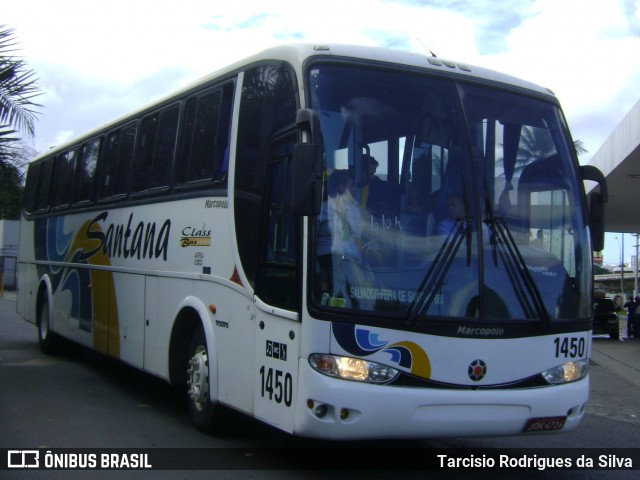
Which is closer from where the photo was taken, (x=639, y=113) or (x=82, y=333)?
(x=82, y=333)

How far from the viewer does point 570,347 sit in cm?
678

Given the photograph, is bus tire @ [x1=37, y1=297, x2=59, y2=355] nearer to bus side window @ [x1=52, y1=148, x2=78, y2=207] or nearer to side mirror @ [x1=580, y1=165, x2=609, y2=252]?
bus side window @ [x1=52, y1=148, x2=78, y2=207]

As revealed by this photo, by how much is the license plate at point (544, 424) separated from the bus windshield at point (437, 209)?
74cm

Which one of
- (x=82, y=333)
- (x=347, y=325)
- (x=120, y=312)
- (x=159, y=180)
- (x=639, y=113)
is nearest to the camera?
(x=347, y=325)

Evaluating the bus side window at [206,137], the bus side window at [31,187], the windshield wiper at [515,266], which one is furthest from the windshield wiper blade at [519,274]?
the bus side window at [31,187]

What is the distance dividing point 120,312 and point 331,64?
17.2ft

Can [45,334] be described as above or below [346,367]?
below

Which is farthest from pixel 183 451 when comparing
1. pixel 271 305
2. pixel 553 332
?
pixel 553 332

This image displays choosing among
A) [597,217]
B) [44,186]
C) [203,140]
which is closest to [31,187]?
[44,186]

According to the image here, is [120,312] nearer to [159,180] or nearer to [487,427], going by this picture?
[159,180]

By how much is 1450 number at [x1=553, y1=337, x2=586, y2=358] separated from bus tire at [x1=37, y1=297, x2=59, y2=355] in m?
9.70

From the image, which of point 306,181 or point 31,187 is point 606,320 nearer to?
point 31,187

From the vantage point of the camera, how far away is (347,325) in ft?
19.7

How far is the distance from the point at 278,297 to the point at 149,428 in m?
2.72
